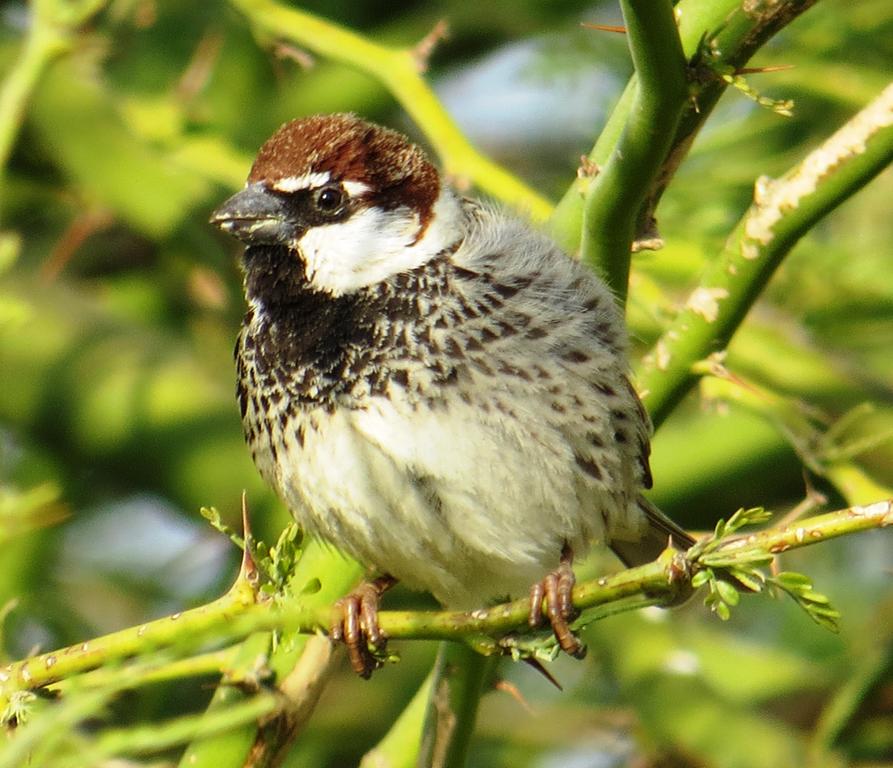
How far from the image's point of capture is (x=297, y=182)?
119 inches

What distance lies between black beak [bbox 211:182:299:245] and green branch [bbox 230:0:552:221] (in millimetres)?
501

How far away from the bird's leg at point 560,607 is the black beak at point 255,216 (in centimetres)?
86

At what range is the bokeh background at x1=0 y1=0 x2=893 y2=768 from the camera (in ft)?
13.2

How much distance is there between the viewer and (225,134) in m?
4.47

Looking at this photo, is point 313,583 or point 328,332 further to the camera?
point 328,332

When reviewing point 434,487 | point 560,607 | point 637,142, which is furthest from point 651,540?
point 637,142

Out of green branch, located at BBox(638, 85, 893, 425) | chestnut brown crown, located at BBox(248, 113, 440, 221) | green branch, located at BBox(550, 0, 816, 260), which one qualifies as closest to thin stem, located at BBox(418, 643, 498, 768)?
green branch, located at BBox(638, 85, 893, 425)

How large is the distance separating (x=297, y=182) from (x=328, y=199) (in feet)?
0.28

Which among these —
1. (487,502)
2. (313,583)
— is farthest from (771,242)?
(313,583)

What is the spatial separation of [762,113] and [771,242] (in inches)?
76.6

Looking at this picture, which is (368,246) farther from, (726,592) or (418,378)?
(726,592)

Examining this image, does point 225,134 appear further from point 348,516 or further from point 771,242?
point 771,242

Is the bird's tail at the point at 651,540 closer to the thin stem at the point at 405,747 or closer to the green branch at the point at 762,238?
the green branch at the point at 762,238

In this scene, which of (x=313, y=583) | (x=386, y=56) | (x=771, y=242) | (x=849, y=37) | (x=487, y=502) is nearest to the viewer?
(x=313, y=583)
